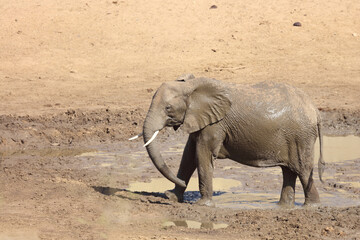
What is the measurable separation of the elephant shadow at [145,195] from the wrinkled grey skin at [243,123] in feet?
1.40

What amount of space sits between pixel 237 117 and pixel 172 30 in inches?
494

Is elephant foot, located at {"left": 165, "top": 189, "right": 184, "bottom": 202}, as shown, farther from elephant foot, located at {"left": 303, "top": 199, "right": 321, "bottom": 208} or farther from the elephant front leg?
elephant foot, located at {"left": 303, "top": 199, "right": 321, "bottom": 208}

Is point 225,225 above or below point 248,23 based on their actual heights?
above

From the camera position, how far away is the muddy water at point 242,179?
9.83m

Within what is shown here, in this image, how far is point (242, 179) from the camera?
430 inches

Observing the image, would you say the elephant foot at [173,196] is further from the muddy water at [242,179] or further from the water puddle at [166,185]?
the water puddle at [166,185]

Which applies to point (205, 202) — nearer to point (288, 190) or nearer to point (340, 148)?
point (288, 190)

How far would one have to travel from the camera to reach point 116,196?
31.2 ft

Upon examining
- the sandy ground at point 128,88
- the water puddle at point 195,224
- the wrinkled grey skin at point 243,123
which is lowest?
the sandy ground at point 128,88

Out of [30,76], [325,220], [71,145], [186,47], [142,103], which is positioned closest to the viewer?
[325,220]

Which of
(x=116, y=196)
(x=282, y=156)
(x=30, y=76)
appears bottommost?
(x=30, y=76)

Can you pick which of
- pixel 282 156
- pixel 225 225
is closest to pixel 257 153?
pixel 282 156

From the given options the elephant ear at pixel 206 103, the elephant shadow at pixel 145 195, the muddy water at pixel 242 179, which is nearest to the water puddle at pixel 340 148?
the muddy water at pixel 242 179

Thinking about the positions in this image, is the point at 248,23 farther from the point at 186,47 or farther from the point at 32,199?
the point at 32,199
